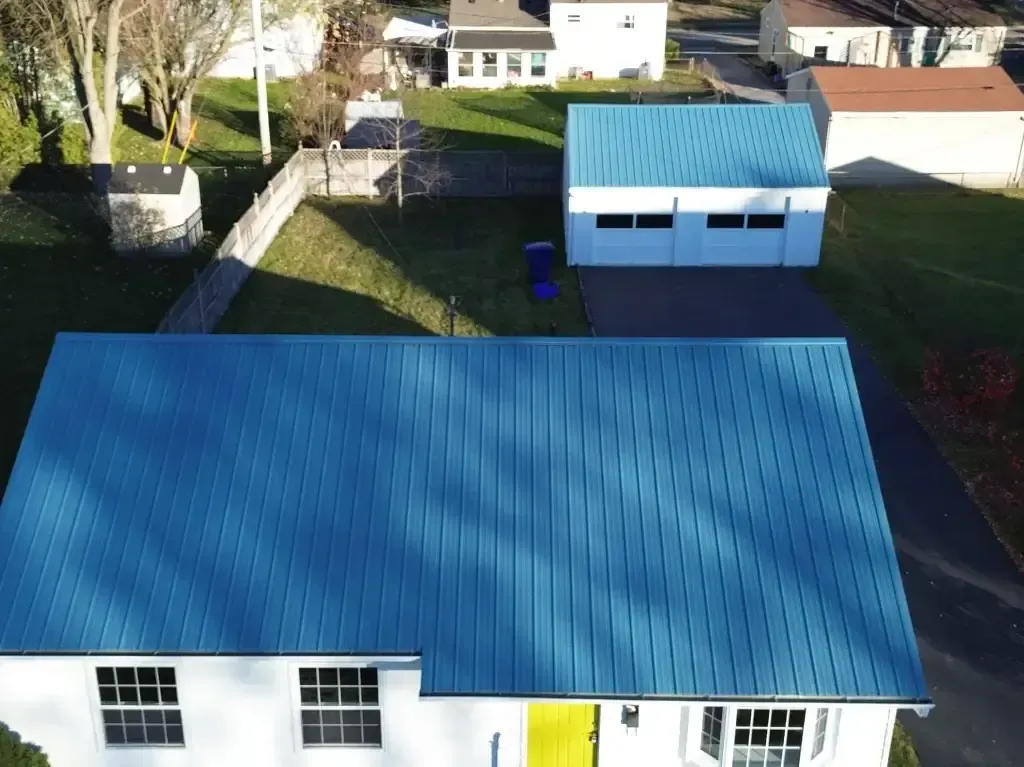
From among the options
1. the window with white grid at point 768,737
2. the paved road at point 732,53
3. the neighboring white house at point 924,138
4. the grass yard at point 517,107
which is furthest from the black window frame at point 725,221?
the paved road at point 732,53

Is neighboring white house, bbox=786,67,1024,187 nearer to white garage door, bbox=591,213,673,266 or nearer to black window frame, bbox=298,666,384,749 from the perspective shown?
white garage door, bbox=591,213,673,266

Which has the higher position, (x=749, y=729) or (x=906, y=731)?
(x=749, y=729)

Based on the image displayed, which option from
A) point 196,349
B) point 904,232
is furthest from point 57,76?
point 904,232

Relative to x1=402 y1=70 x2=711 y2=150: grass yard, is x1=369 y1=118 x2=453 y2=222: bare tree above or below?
above

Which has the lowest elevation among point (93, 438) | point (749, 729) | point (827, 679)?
point (749, 729)

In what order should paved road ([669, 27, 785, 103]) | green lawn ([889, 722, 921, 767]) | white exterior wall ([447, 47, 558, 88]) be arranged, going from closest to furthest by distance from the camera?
green lawn ([889, 722, 921, 767]) → white exterior wall ([447, 47, 558, 88]) → paved road ([669, 27, 785, 103])

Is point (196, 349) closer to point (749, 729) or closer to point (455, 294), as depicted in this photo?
point (749, 729)

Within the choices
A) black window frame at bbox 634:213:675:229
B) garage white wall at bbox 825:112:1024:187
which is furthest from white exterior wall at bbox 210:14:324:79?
black window frame at bbox 634:213:675:229

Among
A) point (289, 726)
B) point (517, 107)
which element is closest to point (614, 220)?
point (517, 107)
